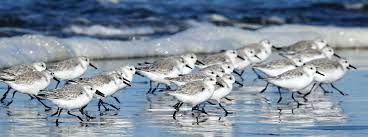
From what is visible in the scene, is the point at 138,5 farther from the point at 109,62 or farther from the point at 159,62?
the point at 159,62

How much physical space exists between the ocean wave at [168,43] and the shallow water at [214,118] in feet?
12.2

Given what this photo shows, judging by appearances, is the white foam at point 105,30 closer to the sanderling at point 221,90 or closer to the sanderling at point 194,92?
the sanderling at point 221,90

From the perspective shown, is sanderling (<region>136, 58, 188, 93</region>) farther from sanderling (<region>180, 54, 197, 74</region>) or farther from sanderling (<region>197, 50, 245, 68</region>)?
sanderling (<region>197, 50, 245, 68</region>)

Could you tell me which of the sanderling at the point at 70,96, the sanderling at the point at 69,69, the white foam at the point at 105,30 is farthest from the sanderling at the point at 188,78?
the white foam at the point at 105,30

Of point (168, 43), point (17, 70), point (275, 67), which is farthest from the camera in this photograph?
point (168, 43)

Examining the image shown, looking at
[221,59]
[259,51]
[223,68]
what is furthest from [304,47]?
[223,68]

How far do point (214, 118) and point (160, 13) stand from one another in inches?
520

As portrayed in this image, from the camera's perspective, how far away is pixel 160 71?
43.0ft

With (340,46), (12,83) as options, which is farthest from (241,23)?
(12,83)

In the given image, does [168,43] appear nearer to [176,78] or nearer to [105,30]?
[105,30]

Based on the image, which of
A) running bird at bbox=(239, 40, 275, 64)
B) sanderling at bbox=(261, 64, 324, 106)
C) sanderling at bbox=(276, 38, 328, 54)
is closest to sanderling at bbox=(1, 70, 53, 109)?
sanderling at bbox=(261, 64, 324, 106)

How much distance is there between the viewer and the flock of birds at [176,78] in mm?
10586

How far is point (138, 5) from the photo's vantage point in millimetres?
24953

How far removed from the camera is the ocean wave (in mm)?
16594
